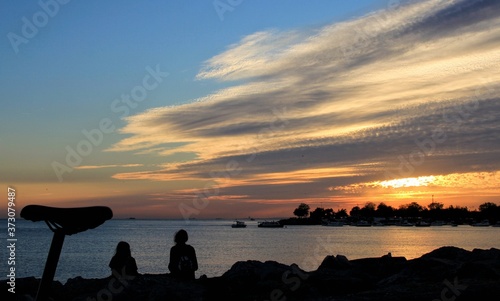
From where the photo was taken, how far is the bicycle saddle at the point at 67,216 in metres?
5.07

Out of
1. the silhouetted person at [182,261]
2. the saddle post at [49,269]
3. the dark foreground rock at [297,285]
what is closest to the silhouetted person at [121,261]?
the dark foreground rock at [297,285]

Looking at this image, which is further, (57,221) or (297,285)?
(297,285)

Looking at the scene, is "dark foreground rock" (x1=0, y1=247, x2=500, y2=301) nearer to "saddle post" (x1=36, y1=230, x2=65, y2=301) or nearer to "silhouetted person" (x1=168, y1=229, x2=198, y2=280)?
"silhouetted person" (x1=168, y1=229, x2=198, y2=280)

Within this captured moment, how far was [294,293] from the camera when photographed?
523 inches

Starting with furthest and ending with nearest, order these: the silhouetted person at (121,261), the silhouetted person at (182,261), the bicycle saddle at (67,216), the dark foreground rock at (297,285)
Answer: the silhouetted person at (182,261) → the silhouetted person at (121,261) → the dark foreground rock at (297,285) → the bicycle saddle at (67,216)

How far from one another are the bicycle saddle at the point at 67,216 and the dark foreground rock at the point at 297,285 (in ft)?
21.3

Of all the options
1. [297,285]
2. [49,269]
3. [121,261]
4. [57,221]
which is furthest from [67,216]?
[297,285]

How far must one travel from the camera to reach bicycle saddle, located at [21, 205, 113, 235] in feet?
16.6

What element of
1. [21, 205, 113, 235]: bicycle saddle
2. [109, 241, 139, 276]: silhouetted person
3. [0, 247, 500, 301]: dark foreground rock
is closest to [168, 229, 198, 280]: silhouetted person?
[0, 247, 500, 301]: dark foreground rock

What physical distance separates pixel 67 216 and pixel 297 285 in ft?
30.3

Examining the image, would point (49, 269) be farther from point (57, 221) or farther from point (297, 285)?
point (297, 285)

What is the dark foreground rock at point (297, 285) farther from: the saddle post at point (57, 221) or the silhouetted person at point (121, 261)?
the saddle post at point (57, 221)

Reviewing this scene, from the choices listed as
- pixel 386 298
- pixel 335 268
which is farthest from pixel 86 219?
pixel 335 268

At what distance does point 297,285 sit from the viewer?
538 inches
